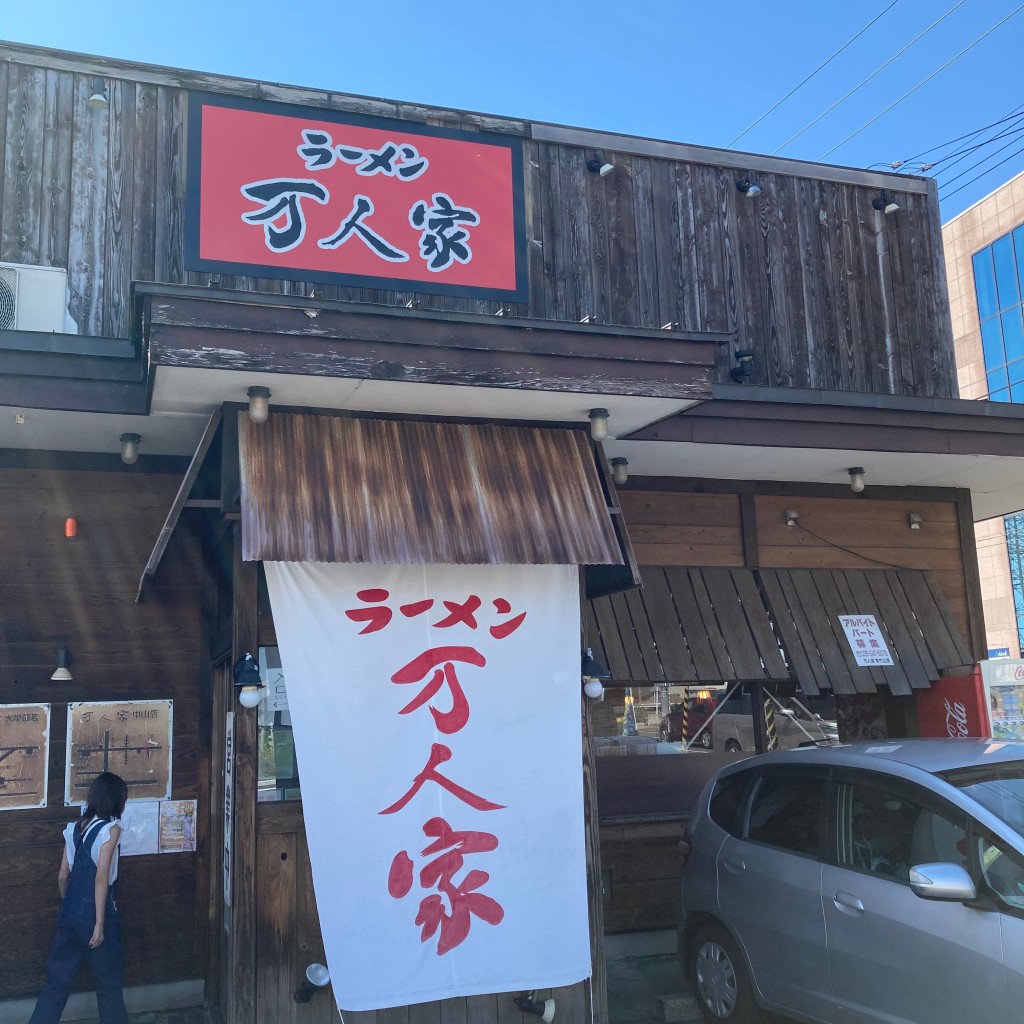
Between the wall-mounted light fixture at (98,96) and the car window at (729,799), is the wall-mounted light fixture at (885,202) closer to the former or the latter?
the car window at (729,799)

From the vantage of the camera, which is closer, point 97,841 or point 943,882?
point 943,882

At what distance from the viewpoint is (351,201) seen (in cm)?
684

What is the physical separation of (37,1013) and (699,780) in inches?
203

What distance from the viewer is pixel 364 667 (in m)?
5.51

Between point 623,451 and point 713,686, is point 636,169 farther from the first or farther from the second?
point 713,686

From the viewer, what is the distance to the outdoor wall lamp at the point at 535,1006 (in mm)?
5703

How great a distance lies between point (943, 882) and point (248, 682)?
367 cm

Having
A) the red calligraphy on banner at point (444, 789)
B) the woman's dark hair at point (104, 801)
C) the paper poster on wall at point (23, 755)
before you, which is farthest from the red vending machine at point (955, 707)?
the paper poster on wall at point (23, 755)

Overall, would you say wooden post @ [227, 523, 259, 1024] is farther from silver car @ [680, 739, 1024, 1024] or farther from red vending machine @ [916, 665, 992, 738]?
red vending machine @ [916, 665, 992, 738]

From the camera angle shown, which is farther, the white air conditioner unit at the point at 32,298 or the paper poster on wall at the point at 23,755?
the paper poster on wall at the point at 23,755

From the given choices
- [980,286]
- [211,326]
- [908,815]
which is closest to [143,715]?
[211,326]

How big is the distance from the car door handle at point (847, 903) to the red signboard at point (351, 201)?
452 cm

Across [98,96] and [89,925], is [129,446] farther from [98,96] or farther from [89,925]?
[89,925]

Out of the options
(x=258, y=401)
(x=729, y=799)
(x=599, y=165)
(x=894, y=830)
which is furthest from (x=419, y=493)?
(x=599, y=165)
